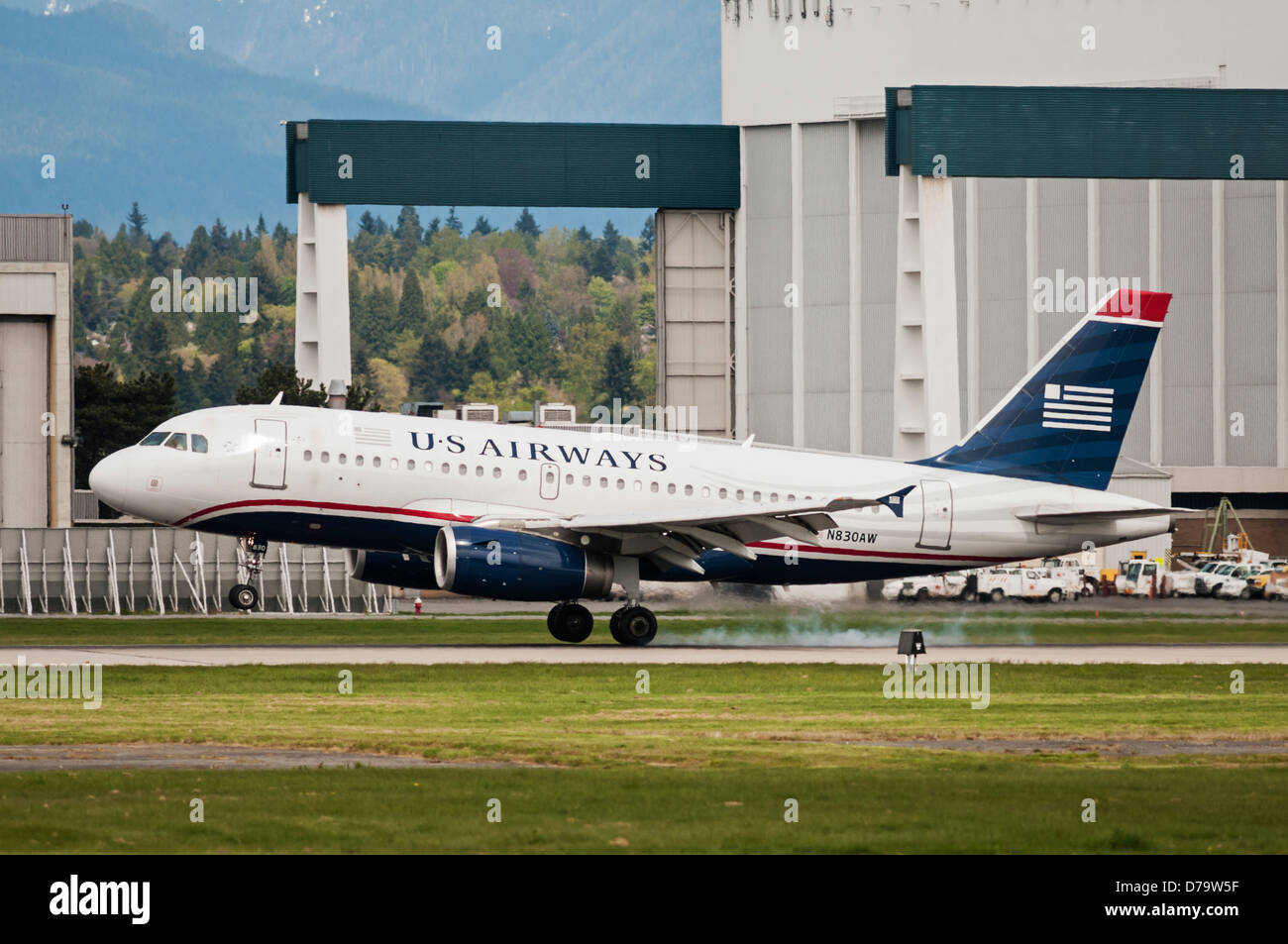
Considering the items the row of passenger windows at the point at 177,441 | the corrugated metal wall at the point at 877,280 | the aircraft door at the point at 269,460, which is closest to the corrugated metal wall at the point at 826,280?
the corrugated metal wall at the point at 877,280

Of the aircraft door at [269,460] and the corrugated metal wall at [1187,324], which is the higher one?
the corrugated metal wall at [1187,324]

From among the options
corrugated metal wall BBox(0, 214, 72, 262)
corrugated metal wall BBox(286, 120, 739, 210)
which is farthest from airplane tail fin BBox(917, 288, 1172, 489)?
corrugated metal wall BBox(286, 120, 739, 210)

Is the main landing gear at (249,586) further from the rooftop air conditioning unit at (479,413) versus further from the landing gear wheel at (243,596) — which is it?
the rooftop air conditioning unit at (479,413)

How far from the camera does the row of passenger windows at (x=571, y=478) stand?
3953 cm

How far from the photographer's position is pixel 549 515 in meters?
41.0

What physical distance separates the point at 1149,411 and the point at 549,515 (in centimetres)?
6733

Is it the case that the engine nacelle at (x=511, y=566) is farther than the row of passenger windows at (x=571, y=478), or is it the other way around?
the row of passenger windows at (x=571, y=478)

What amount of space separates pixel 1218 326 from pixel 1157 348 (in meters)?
3.53

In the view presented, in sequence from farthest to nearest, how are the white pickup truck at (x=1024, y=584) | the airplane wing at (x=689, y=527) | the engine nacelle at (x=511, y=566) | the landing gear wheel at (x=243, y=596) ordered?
the white pickup truck at (x=1024, y=584) → the airplane wing at (x=689, y=527) → the landing gear wheel at (x=243, y=596) → the engine nacelle at (x=511, y=566)

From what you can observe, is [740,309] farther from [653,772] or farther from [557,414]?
[653,772]

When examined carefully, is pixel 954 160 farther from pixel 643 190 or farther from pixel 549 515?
pixel 549 515

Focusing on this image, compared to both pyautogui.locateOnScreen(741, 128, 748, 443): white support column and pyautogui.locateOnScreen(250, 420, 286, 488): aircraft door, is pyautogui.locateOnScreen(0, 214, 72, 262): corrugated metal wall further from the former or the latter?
pyautogui.locateOnScreen(741, 128, 748, 443): white support column

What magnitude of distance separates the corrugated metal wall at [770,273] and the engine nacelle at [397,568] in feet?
212

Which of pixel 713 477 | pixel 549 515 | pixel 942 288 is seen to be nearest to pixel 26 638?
pixel 549 515
